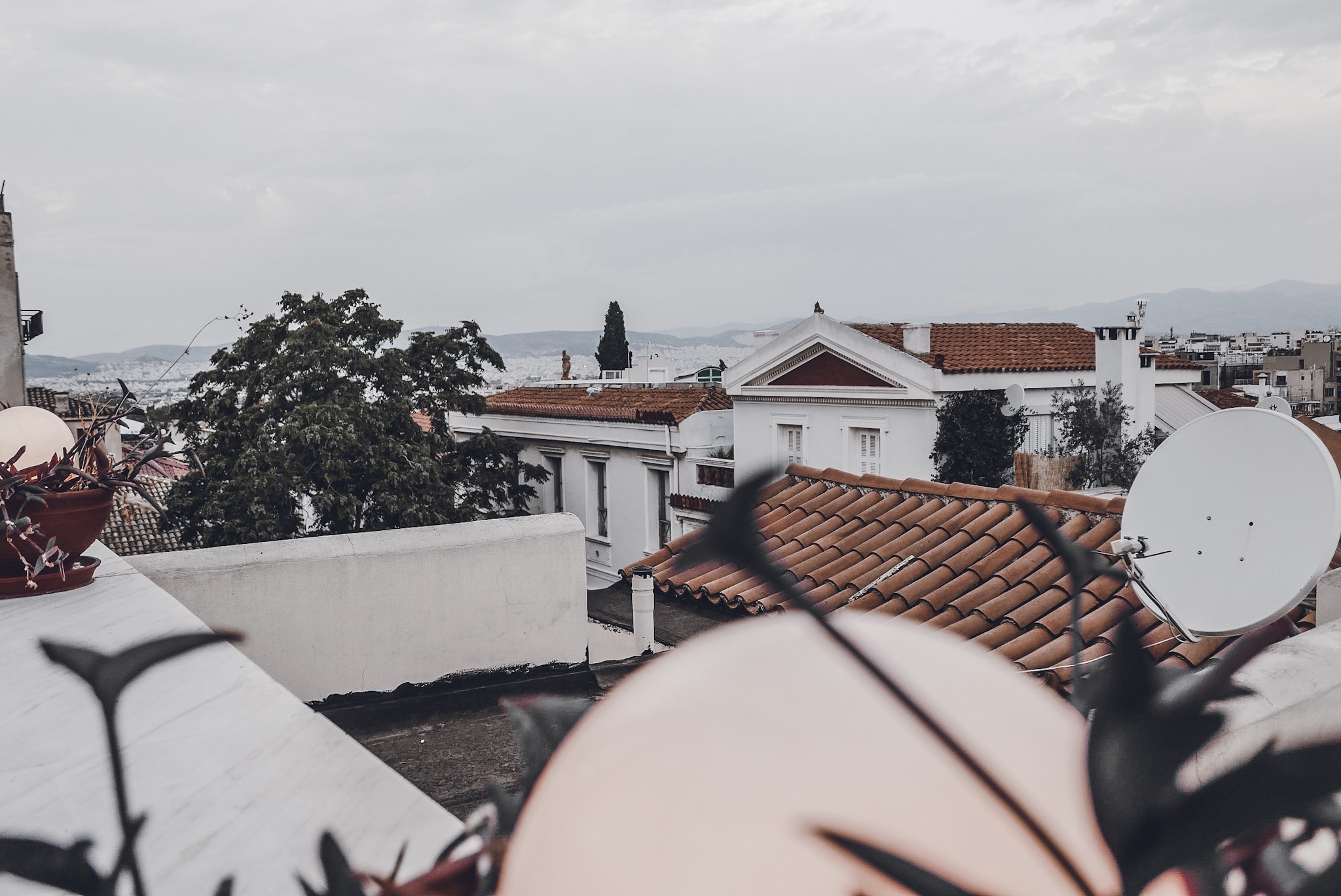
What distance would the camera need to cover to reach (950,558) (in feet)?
18.1

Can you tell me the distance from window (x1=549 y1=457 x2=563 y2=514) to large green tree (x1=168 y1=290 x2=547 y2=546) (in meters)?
0.79

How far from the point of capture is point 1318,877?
40 cm

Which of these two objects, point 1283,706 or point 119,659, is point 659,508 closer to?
point 1283,706

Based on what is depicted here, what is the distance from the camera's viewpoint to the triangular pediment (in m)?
16.0

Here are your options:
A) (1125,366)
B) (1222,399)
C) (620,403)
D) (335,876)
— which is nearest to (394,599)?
(335,876)

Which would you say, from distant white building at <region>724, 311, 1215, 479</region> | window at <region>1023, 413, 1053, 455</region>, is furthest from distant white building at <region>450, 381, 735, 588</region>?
window at <region>1023, 413, 1053, 455</region>

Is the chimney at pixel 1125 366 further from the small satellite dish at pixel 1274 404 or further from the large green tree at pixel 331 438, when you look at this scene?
the large green tree at pixel 331 438

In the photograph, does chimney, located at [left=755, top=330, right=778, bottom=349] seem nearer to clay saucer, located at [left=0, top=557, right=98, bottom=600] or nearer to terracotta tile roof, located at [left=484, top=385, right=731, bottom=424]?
terracotta tile roof, located at [left=484, top=385, right=731, bottom=424]

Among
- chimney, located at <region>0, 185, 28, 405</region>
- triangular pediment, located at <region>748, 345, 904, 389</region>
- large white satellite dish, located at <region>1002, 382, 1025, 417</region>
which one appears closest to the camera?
chimney, located at <region>0, 185, 28, 405</region>

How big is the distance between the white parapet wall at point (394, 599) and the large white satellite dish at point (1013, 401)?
13419mm

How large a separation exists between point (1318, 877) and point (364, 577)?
363 centimetres

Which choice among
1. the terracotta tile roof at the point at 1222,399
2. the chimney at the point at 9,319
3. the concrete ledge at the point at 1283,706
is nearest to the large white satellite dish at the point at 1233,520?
the concrete ledge at the point at 1283,706

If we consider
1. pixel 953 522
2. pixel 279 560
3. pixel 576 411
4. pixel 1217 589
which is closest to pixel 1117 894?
pixel 1217 589

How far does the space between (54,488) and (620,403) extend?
1693 cm
